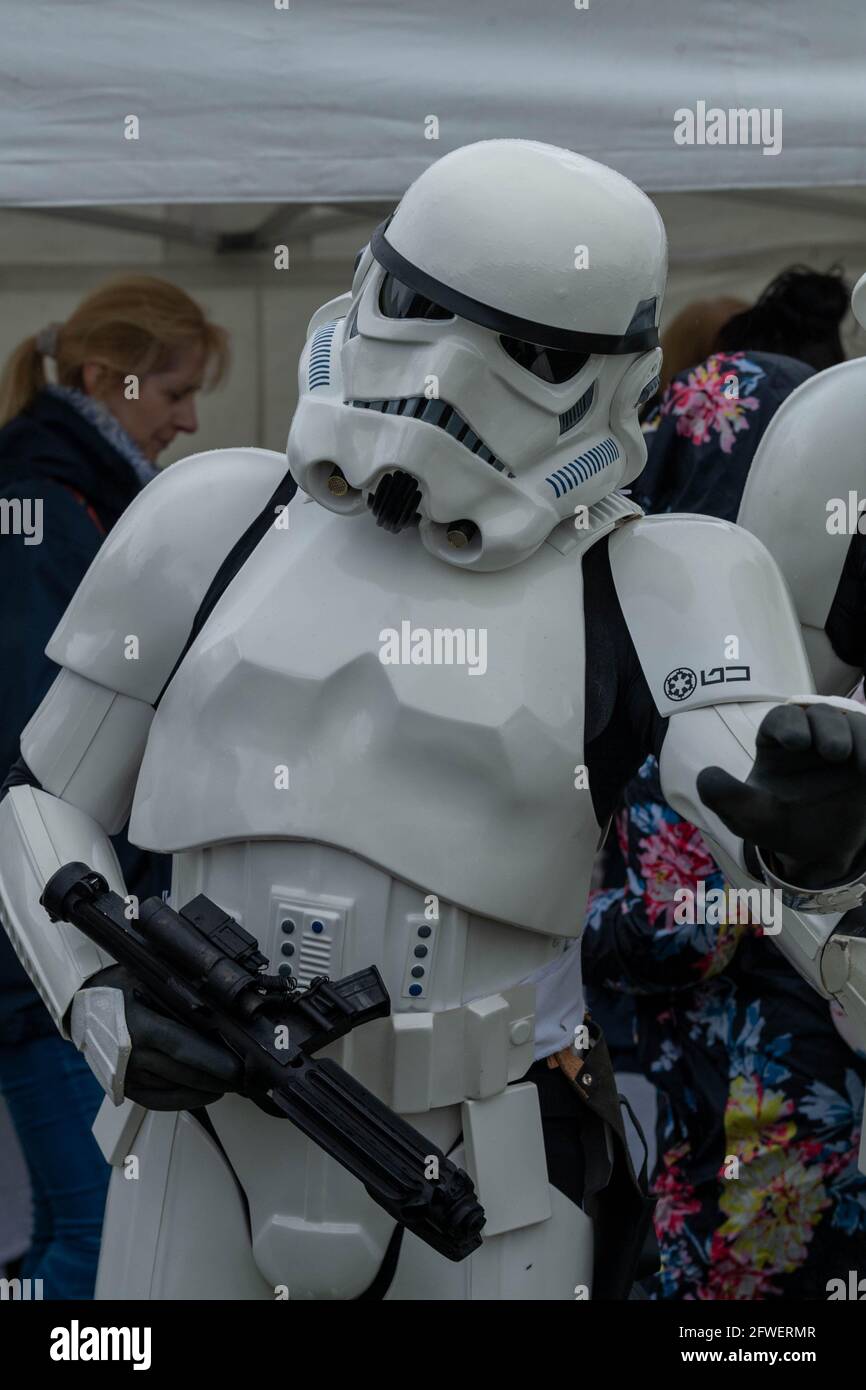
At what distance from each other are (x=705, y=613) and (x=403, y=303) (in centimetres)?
41

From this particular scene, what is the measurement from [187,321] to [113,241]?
45 cm

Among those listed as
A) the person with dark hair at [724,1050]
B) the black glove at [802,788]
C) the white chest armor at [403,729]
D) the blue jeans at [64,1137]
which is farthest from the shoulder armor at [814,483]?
the blue jeans at [64,1137]

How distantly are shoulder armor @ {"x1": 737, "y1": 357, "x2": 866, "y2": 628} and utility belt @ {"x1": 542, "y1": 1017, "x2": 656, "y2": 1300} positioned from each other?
23.0 inches

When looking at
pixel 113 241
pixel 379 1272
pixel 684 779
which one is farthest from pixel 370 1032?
pixel 113 241

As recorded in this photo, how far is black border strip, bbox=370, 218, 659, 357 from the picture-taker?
1800 mm

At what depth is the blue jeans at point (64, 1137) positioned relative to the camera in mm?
2865

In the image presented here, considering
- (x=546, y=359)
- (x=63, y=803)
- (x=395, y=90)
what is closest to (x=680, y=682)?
(x=546, y=359)

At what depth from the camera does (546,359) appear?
6.05ft

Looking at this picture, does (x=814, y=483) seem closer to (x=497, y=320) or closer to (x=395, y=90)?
(x=497, y=320)

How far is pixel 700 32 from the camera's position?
2.76 metres
